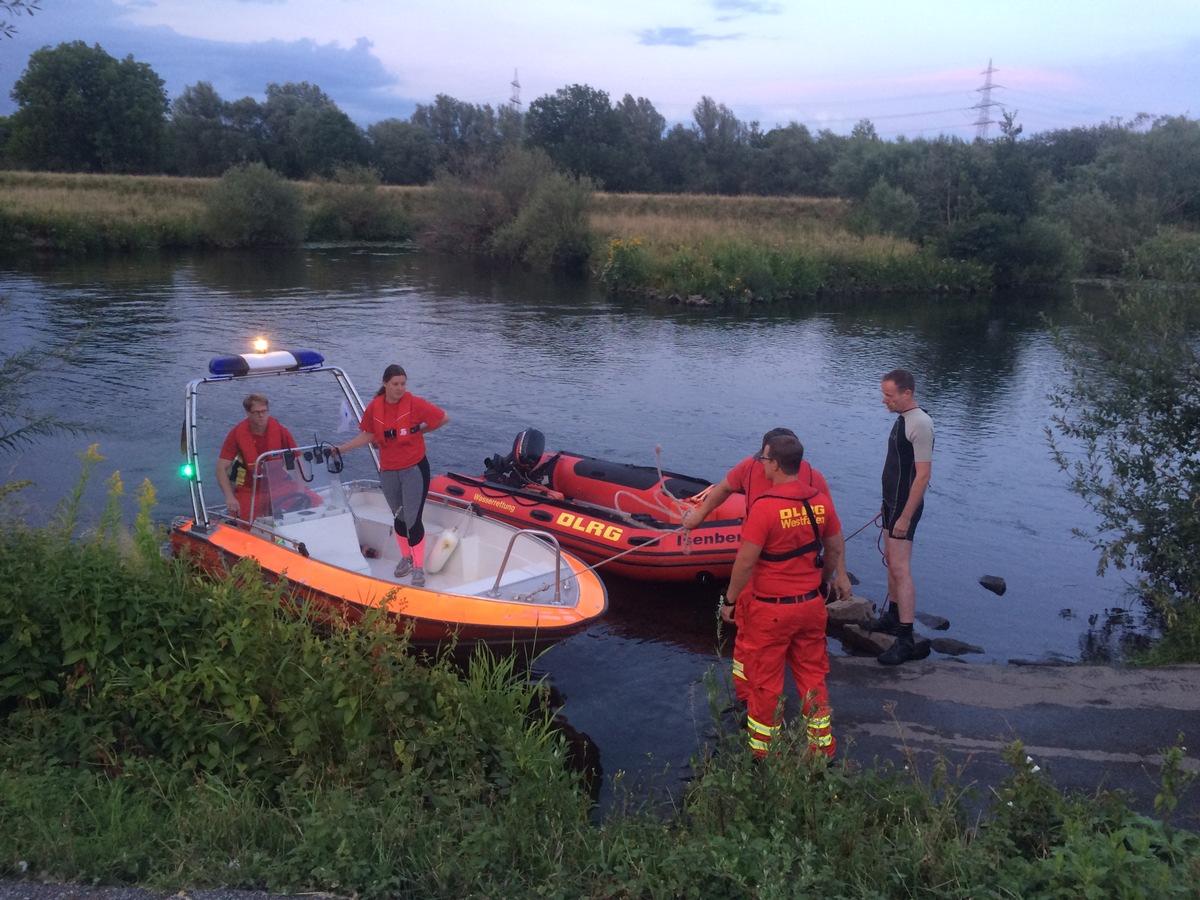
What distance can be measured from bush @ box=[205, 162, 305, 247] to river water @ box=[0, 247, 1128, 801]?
6903 mm

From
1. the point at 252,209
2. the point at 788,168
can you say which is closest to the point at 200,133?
the point at 252,209

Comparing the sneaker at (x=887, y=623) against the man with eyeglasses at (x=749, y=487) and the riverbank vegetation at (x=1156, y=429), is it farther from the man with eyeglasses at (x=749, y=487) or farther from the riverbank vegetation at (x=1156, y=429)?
the man with eyeglasses at (x=749, y=487)

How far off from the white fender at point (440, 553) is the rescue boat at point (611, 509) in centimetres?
56

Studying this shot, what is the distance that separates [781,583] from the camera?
15.9 ft

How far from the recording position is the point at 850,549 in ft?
33.0

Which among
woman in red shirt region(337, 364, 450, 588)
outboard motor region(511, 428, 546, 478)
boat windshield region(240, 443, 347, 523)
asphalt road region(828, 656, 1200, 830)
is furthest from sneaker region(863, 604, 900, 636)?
boat windshield region(240, 443, 347, 523)

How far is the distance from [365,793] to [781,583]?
2134mm

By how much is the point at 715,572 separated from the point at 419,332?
49.2 ft

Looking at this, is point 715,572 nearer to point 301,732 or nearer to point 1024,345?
point 301,732

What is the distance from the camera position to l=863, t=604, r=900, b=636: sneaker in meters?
6.95

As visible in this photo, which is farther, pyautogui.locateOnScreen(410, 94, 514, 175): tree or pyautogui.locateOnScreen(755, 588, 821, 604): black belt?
pyautogui.locateOnScreen(410, 94, 514, 175): tree

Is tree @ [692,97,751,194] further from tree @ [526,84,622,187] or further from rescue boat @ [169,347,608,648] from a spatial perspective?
rescue boat @ [169,347,608,648]

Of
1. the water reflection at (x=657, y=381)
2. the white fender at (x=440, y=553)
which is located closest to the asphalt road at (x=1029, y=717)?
the water reflection at (x=657, y=381)

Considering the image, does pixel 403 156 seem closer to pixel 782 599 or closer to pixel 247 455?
pixel 247 455
